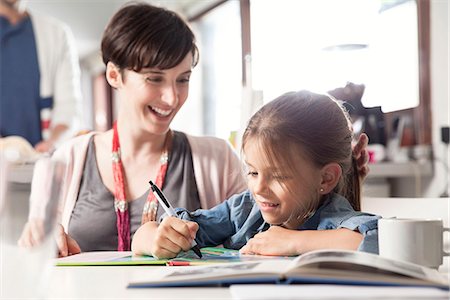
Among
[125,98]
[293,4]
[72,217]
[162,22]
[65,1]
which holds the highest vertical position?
[65,1]

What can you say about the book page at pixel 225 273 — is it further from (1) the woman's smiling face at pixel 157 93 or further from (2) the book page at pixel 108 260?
(1) the woman's smiling face at pixel 157 93

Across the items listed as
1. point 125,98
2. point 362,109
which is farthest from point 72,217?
point 362,109

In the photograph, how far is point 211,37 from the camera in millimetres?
7012

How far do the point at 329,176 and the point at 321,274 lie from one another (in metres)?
0.57

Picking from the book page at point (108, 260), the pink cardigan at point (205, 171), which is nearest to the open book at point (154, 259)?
the book page at point (108, 260)

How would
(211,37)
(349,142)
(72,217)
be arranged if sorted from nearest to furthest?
(349,142), (72,217), (211,37)

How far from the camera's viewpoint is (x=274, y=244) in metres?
1.17

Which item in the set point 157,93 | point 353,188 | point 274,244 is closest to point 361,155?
point 353,188

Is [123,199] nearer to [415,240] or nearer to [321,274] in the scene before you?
[415,240]

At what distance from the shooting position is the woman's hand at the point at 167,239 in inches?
47.0

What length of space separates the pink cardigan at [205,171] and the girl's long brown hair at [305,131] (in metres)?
0.53

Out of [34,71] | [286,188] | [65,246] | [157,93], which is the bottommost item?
[65,246]

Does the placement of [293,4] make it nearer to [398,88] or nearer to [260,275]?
[398,88]

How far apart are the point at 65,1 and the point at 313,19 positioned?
4179mm
